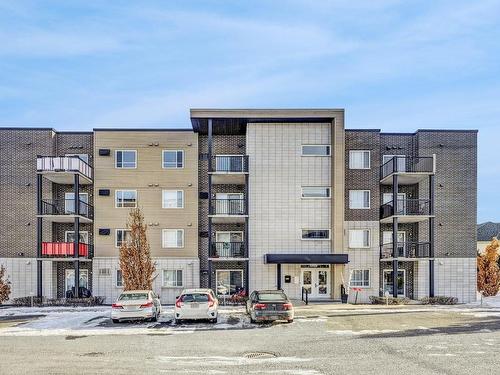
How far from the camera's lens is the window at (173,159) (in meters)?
32.7

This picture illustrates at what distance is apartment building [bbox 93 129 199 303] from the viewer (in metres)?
32.1

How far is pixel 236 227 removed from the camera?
33.1 m

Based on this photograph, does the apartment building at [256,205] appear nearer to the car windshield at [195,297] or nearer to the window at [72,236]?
the window at [72,236]

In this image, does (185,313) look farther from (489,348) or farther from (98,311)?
(489,348)

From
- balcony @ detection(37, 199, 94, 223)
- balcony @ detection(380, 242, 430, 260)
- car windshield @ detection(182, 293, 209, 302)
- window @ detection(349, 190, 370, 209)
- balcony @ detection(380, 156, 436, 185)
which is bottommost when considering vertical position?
car windshield @ detection(182, 293, 209, 302)

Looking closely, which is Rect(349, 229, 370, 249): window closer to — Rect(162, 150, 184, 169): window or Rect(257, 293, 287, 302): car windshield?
Rect(162, 150, 184, 169): window

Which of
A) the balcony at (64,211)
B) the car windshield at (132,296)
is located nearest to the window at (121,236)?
the balcony at (64,211)

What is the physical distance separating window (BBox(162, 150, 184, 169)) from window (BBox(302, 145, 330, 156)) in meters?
7.80

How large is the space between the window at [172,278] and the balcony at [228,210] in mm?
3992

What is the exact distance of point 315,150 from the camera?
32219 millimetres

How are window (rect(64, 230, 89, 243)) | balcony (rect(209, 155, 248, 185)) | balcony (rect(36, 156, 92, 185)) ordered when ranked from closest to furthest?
balcony (rect(36, 156, 92, 185)) < balcony (rect(209, 155, 248, 185)) < window (rect(64, 230, 89, 243))

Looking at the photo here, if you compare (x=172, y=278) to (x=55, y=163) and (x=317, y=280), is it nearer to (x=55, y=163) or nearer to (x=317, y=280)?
(x=317, y=280)

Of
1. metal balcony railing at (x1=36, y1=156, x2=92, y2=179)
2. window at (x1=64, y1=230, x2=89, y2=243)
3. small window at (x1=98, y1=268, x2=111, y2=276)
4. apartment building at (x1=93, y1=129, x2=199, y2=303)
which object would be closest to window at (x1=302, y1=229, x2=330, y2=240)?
apartment building at (x1=93, y1=129, x2=199, y2=303)

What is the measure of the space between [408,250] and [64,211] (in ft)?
71.0
